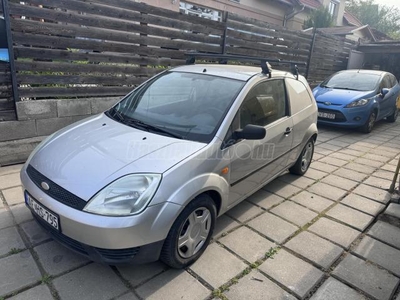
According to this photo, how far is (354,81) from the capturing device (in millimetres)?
7984

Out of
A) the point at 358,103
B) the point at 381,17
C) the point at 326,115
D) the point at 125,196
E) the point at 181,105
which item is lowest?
the point at 326,115

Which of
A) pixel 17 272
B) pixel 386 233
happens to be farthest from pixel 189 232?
pixel 386 233

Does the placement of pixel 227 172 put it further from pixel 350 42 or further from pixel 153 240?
pixel 350 42

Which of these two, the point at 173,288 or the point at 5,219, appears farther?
the point at 5,219

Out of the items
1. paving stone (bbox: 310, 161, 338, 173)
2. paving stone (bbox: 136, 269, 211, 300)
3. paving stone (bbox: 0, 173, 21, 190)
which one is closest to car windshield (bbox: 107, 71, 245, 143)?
paving stone (bbox: 136, 269, 211, 300)

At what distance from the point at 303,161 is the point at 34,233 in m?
3.59

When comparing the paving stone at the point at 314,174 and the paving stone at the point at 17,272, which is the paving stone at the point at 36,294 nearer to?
the paving stone at the point at 17,272

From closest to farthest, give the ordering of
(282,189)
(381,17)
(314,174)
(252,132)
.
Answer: (252,132) < (282,189) < (314,174) < (381,17)

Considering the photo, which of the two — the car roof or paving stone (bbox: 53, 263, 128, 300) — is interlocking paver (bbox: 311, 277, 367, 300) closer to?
paving stone (bbox: 53, 263, 128, 300)

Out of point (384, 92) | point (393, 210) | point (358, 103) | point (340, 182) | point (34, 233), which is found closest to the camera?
point (34, 233)

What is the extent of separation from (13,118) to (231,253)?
138 inches

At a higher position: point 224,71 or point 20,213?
point 224,71

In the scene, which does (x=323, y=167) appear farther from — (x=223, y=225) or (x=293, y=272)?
(x=293, y=272)

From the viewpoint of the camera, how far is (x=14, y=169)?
3.95 metres
